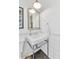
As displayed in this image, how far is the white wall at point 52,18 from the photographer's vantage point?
2064mm

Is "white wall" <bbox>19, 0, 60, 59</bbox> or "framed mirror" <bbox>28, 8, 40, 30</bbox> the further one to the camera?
"framed mirror" <bbox>28, 8, 40, 30</bbox>

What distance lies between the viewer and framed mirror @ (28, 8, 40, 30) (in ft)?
8.53

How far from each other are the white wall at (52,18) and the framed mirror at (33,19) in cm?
12

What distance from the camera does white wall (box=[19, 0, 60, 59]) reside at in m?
2.06

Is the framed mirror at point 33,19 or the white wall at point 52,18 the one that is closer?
the white wall at point 52,18

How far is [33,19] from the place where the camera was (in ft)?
8.79

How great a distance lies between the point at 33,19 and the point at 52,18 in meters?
0.60

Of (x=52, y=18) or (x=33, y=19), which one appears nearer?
(x=52, y=18)

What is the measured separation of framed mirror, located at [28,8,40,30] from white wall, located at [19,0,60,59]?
117 millimetres

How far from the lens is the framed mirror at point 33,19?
2.60 m
